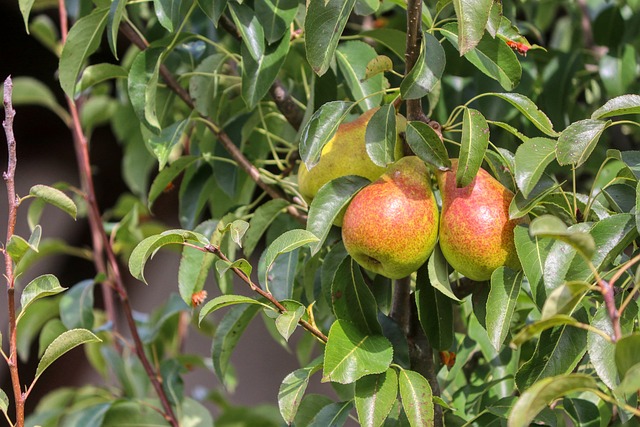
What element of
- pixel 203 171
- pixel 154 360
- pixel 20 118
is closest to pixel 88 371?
pixel 20 118

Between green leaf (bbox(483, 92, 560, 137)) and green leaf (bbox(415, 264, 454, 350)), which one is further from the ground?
green leaf (bbox(483, 92, 560, 137))

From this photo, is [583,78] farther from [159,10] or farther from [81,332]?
[81,332]

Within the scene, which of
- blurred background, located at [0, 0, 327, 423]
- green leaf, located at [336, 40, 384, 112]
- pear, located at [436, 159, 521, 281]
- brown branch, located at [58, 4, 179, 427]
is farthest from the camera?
blurred background, located at [0, 0, 327, 423]

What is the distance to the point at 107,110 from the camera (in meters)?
1.97

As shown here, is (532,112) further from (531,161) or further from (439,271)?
(439,271)

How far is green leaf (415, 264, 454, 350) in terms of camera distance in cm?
112

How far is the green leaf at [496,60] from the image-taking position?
1.08 m

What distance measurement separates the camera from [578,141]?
0.95m

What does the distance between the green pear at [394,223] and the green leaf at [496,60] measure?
0.16 metres

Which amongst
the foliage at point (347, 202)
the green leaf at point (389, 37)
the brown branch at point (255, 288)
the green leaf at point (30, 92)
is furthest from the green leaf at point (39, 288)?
the green leaf at point (30, 92)

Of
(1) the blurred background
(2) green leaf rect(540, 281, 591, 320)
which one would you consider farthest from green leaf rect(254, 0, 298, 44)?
(1) the blurred background

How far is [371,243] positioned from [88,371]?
2230 mm

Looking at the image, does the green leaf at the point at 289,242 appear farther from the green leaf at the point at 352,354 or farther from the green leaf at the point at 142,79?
the green leaf at the point at 142,79

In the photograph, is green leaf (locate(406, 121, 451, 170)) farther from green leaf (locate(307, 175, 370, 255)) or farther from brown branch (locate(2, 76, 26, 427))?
brown branch (locate(2, 76, 26, 427))
